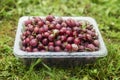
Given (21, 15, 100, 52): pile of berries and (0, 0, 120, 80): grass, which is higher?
(21, 15, 100, 52): pile of berries

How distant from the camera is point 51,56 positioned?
Answer: 258cm

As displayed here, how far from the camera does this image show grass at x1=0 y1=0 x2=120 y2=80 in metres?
2.67

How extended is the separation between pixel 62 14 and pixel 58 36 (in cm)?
94

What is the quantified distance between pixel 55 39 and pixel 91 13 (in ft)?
3.59

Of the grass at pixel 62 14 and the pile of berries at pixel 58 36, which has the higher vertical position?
the pile of berries at pixel 58 36

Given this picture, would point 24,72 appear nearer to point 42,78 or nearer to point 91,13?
point 42,78

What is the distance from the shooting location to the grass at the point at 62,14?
267cm

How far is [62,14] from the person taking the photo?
355 centimetres

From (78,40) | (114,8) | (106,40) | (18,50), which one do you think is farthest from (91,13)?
(18,50)

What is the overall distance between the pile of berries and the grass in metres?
0.15

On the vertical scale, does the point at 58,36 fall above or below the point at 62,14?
above

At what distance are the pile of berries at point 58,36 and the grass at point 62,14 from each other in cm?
15

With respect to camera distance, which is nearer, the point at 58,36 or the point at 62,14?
the point at 58,36

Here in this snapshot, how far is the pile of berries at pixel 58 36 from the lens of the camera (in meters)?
2.60
